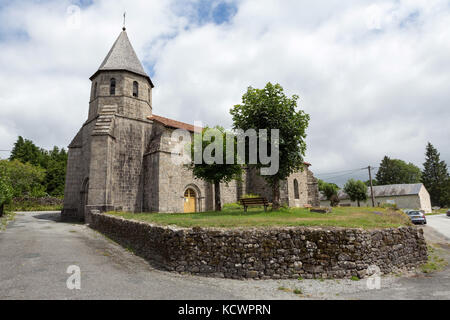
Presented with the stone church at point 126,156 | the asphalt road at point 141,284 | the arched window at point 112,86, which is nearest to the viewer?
the asphalt road at point 141,284

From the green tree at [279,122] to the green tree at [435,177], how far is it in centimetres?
6546

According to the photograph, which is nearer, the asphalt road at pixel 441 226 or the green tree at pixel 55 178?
the asphalt road at pixel 441 226

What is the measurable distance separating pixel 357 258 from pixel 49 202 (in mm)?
41111

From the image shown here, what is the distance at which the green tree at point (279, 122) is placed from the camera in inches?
651

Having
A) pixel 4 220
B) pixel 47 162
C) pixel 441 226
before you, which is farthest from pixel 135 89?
pixel 47 162

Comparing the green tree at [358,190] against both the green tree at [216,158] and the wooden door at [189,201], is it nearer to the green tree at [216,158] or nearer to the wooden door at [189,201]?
the wooden door at [189,201]

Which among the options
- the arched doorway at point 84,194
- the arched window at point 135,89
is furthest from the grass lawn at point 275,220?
Answer: the arched window at point 135,89

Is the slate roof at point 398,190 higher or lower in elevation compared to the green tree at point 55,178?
lower

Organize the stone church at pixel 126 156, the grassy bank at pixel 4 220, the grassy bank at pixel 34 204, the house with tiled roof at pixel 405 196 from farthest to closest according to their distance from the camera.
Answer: the house with tiled roof at pixel 405 196 < the grassy bank at pixel 34 204 < the stone church at pixel 126 156 < the grassy bank at pixel 4 220

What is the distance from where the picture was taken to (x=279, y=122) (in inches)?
650

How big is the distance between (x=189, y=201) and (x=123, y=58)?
50.9 ft

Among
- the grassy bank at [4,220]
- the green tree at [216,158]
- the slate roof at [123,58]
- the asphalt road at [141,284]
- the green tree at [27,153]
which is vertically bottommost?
the asphalt road at [141,284]
